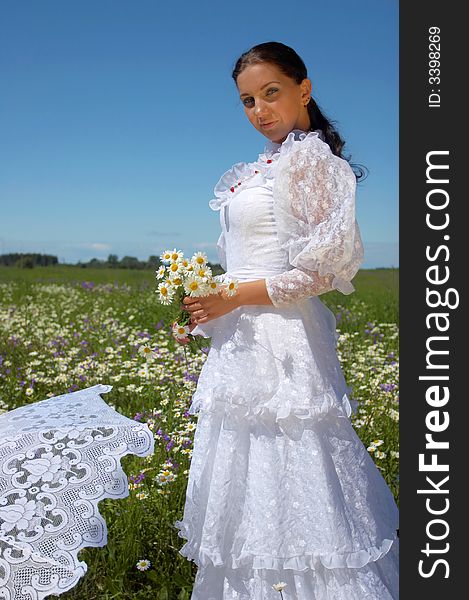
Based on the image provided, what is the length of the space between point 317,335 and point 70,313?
24.4ft

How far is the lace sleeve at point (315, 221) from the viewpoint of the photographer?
2.43 m

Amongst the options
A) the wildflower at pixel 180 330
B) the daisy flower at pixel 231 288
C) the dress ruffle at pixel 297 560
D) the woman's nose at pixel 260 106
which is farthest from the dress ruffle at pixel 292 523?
the woman's nose at pixel 260 106

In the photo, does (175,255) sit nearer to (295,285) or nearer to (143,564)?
(295,285)

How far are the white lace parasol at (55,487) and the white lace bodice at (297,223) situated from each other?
83 centimetres

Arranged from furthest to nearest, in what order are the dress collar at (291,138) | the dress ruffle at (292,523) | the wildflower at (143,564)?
the wildflower at (143,564) → the dress collar at (291,138) → the dress ruffle at (292,523)

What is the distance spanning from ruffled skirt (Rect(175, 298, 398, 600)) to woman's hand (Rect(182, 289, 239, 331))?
0.13 m

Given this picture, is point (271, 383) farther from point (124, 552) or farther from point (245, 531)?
point (124, 552)

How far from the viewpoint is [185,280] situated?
252 cm

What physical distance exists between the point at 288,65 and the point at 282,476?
→ 1.62 m

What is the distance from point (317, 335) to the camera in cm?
268

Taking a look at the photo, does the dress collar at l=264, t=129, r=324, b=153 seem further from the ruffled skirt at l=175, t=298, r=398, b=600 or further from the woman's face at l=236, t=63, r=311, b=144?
the ruffled skirt at l=175, t=298, r=398, b=600

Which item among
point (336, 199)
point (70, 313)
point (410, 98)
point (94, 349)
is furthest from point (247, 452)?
point (70, 313)

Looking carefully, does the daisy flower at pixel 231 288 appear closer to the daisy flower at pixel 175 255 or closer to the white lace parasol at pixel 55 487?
the daisy flower at pixel 175 255

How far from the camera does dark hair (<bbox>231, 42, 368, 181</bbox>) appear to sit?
2645 millimetres
